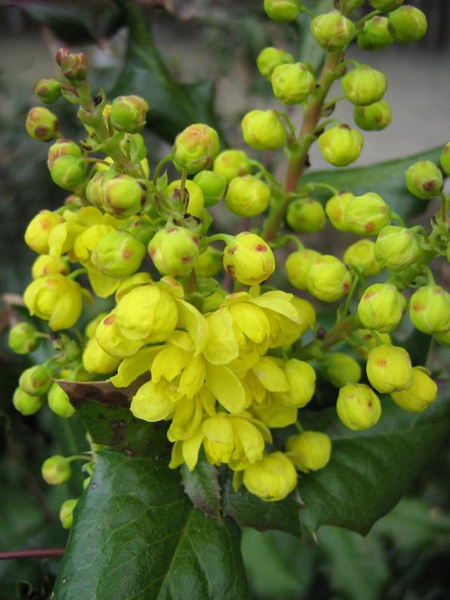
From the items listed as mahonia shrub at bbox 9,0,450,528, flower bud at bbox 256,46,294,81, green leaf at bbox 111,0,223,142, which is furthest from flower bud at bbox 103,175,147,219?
green leaf at bbox 111,0,223,142

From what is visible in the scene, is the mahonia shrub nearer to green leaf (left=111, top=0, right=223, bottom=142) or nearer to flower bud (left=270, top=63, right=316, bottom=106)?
flower bud (left=270, top=63, right=316, bottom=106)

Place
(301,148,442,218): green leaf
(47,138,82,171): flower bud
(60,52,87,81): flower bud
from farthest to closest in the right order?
(301,148,442,218): green leaf → (47,138,82,171): flower bud → (60,52,87,81): flower bud

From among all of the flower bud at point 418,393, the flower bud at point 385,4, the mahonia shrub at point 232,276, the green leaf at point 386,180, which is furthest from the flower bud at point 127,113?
the green leaf at point 386,180

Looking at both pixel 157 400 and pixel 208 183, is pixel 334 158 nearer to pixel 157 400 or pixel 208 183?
pixel 208 183

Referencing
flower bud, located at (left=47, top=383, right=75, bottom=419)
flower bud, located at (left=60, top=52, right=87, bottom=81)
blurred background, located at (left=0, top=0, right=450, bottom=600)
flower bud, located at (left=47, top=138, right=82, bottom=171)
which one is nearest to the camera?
flower bud, located at (left=60, top=52, right=87, bottom=81)

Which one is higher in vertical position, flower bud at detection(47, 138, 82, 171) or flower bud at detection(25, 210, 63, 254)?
flower bud at detection(47, 138, 82, 171)

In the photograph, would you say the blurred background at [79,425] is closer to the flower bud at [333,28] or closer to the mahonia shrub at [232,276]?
the mahonia shrub at [232,276]

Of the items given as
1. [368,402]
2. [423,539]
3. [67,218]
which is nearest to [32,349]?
[67,218]
